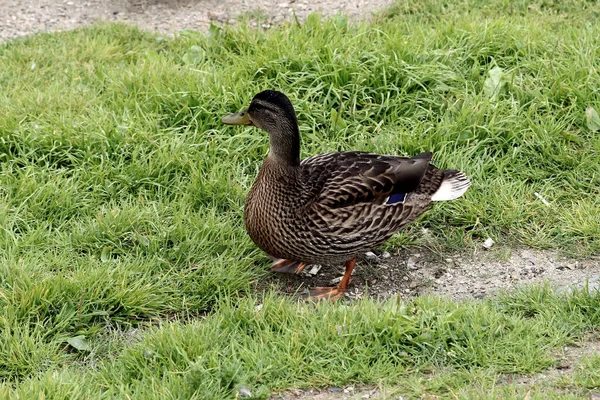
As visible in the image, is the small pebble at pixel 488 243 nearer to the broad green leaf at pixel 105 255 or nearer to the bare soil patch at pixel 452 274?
the bare soil patch at pixel 452 274

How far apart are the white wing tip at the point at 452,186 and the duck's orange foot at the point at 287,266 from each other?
2.74 ft

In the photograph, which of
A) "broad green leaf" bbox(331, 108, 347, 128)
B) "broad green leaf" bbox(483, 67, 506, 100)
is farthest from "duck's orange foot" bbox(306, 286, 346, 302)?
"broad green leaf" bbox(483, 67, 506, 100)

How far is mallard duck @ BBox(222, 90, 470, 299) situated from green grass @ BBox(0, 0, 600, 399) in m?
0.32

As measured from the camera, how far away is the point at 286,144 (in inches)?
187

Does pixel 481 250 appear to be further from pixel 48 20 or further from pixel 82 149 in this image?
pixel 48 20

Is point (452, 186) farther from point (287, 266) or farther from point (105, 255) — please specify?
point (105, 255)

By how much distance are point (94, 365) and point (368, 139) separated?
2369 millimetres

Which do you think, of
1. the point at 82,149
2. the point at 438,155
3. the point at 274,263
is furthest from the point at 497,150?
the point at 82,149

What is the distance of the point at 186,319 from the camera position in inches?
178

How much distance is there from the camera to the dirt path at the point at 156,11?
7.20 metres

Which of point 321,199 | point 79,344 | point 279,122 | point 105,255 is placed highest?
point 279,122

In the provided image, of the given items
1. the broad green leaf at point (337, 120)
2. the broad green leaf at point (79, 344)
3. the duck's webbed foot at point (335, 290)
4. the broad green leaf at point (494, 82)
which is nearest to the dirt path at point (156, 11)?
the broad green leaf at point (494, 82)

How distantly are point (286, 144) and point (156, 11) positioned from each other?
3188 millimetres

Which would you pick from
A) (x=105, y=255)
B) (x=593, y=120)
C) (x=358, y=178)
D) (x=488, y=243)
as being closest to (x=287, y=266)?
(x=358, y=178)
